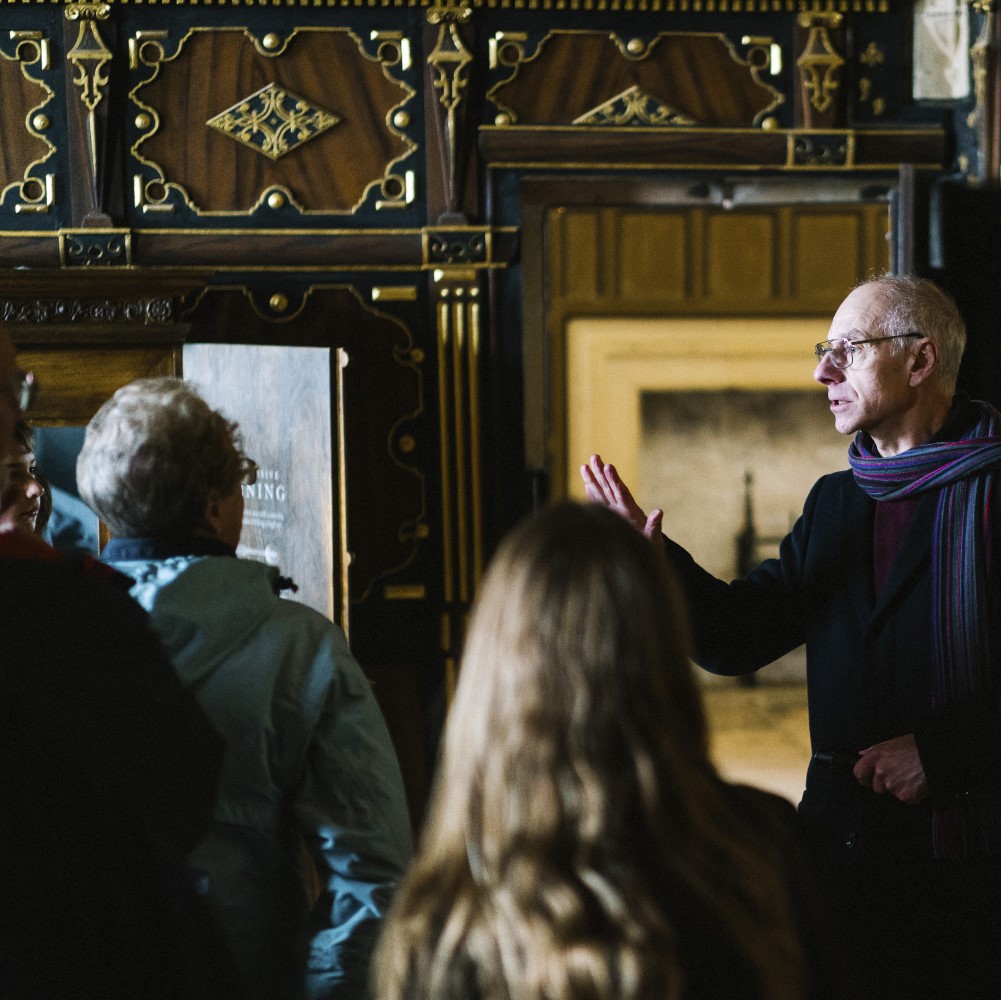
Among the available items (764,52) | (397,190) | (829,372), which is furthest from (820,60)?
(829,372)

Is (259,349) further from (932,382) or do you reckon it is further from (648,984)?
(648,984)

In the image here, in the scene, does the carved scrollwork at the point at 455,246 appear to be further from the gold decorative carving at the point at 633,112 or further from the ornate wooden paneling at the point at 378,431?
the gold decorative carving at the point at 633,112

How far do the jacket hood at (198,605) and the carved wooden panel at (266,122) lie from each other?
292 centimetres

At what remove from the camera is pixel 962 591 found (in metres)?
1.99

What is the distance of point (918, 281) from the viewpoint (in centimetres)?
226

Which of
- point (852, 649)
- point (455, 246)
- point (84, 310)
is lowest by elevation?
point (852, 649)

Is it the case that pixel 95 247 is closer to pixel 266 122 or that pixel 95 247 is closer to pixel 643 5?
pixel 266 122

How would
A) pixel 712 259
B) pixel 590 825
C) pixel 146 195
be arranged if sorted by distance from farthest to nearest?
pixel 712 259 → pixel 146 195 → pixel 590 825

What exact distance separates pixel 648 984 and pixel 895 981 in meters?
1.25

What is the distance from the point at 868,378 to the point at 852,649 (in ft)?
1.56

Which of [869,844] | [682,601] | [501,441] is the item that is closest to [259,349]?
[501,441]

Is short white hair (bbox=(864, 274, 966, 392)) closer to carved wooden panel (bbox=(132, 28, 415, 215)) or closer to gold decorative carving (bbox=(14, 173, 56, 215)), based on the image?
carved wooden panel (bbox=(132, 28, 415, 215))

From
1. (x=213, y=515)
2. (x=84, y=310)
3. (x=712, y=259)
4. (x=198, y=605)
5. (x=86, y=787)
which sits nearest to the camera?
(x=86, y=787)

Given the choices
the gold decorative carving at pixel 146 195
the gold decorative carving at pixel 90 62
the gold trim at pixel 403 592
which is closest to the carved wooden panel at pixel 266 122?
the gold decorative carving at pixel 146 195
